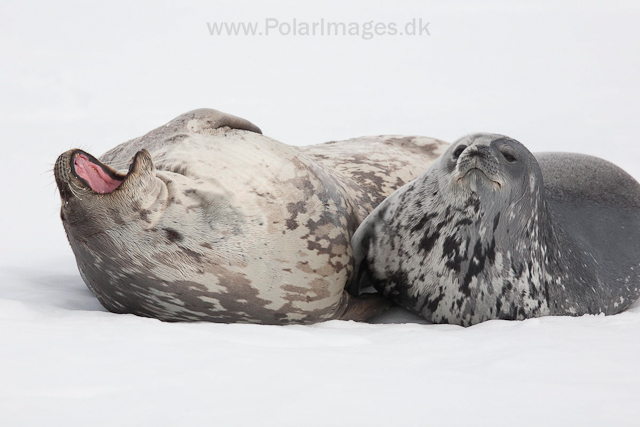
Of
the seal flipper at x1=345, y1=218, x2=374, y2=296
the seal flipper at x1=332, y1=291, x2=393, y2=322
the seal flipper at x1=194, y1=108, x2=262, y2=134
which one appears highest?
the seal flipper at x1=194, y1=108, x2=262, y2=134

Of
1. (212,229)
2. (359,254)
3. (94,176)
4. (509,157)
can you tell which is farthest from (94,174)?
(509,157)

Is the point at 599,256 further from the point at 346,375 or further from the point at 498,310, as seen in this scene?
the point at 346,375

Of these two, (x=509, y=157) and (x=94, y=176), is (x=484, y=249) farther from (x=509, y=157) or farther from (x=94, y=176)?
(x=94, y=176)

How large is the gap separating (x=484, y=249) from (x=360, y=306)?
560 mm

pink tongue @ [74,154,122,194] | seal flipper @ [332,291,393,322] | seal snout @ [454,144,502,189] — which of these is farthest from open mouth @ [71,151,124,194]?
seal snout @ [454,144,502,189]

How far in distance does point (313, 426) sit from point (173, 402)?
0.33 meters

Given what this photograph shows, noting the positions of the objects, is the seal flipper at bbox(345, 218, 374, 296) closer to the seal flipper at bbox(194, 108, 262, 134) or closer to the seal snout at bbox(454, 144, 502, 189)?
the seal snout at bbox(454, 144, 502, 189)

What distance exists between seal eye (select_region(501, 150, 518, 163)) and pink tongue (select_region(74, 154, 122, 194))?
1418 mm

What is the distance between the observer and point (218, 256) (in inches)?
96.3

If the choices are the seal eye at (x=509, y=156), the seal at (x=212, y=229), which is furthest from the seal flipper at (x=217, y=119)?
the seal eye at (x=509, y=156)

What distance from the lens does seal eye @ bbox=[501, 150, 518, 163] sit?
8.80 feet

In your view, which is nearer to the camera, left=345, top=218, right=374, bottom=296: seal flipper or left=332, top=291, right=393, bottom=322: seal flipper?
left=332, top=291, right=393, bottom=322: seal flipper

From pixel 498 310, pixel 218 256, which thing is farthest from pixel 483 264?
pixel 218 256

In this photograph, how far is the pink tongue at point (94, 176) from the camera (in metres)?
2.30
